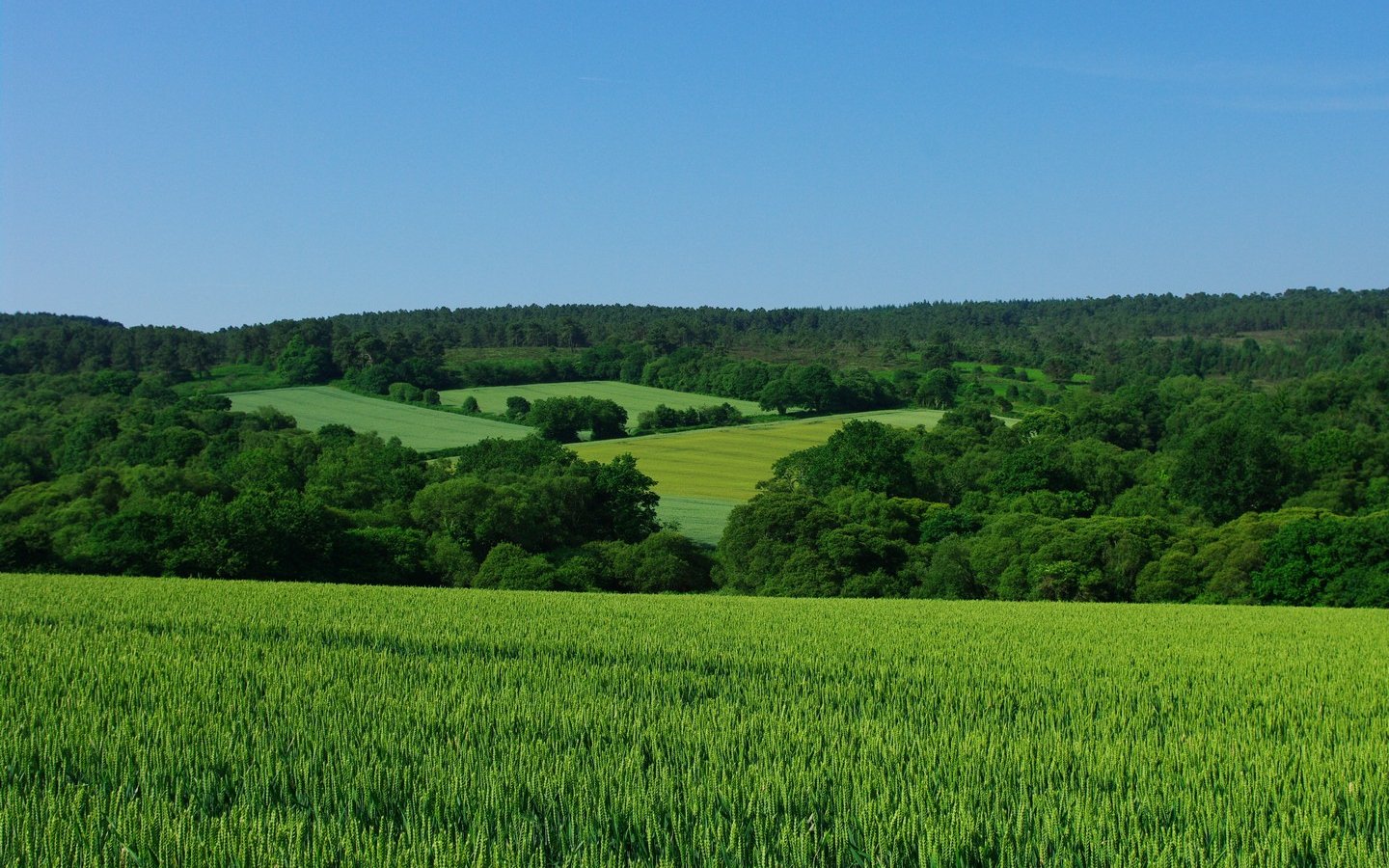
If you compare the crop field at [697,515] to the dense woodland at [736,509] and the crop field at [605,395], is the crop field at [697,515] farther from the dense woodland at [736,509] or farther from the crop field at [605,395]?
the crop field at [605,395]

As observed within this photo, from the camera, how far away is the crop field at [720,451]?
3145 inches

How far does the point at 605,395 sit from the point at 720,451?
27.7 metres

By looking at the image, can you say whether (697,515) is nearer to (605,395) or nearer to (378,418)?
(378,418)

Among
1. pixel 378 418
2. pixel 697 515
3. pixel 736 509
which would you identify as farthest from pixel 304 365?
pixel 736 509

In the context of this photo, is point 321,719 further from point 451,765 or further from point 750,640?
point 750,640

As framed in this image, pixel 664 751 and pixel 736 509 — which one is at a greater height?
pixel 664 751

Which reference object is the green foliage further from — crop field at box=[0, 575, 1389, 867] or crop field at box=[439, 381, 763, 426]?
crop field at box=[0, 575, 1389, 867]

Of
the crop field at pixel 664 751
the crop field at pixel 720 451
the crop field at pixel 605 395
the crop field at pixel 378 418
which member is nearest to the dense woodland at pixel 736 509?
the crop field at pixel 605 395

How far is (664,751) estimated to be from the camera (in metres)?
9.24

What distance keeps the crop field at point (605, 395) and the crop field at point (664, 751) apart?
93.4m

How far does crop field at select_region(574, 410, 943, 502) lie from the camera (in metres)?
79.9

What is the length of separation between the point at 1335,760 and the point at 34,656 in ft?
45.7

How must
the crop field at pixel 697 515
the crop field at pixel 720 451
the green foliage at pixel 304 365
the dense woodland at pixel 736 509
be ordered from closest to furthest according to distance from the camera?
the dense woodland at pixel 736 509, the crop field at pixel 697 515, the crop field at pixel 720 451, the green foliage at pixel 304 365

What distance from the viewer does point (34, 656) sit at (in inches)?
543
